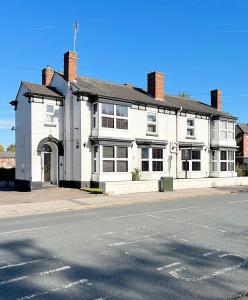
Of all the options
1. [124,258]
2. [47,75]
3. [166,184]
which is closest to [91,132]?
[166,184]

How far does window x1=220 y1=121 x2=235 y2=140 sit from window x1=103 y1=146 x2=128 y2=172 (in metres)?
12.0

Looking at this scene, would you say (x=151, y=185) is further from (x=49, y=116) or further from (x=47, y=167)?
(x=49, y=116)

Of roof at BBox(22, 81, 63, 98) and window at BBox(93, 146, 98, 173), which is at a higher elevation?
roof at BBox(22, 81, 63, 98)

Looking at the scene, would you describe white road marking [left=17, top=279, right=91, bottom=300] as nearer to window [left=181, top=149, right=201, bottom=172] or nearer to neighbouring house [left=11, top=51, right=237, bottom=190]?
neighbouring house [left=11, top=51, right=237, bottom=190]

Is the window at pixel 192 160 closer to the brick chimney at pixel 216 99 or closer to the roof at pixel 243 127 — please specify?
the brick chimney at pixel 216 99

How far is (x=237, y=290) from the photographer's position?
17.8ft

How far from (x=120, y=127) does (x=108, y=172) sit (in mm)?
3520

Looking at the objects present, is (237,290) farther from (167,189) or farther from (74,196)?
(167,189)

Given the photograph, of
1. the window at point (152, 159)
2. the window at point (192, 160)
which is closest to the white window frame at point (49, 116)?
the window at point (152, 159)

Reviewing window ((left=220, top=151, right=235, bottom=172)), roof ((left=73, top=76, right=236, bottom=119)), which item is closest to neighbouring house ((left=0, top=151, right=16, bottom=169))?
roof ((left=73, top=76, right=236, bottom=119))

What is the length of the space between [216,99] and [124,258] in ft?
102

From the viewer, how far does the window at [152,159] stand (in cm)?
2773

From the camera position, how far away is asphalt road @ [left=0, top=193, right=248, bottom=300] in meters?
5.42

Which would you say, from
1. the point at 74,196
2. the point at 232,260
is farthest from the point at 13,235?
the point at 74,196
